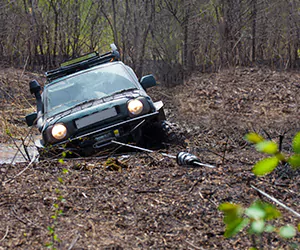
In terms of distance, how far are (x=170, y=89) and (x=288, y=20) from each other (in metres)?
3.52

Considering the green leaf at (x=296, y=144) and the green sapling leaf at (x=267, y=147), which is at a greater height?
the green sapling leaf at (x=267, y=147)

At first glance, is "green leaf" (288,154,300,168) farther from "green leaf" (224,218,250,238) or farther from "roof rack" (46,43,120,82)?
"roof rack" (46,43,120,82)

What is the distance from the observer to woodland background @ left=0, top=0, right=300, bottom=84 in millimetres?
13312

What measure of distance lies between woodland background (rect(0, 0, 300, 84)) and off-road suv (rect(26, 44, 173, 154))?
19.9 ft

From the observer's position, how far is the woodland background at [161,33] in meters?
13.3

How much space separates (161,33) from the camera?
14.8m

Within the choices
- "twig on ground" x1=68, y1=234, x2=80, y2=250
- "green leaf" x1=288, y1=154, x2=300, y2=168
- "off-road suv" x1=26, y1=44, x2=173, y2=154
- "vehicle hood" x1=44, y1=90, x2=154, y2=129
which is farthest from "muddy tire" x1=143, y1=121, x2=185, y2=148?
"green leaf" x1=288, y1=154, x2=300, y2=168

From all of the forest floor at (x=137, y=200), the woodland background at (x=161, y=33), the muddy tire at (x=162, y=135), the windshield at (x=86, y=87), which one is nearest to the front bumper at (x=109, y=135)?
the muddy tire at (x=162, y=135)

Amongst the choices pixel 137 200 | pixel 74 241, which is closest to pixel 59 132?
pixel 137 200

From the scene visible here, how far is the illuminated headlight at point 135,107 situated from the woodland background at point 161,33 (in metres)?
6.81

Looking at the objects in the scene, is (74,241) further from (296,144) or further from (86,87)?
(86,87)

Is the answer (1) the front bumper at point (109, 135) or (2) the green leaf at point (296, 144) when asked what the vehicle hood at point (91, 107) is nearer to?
(1) the front bumper at point (109, 135)

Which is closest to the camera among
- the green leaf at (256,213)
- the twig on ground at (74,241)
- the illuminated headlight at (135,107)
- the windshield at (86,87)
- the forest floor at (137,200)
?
the green leaf at (256,213)

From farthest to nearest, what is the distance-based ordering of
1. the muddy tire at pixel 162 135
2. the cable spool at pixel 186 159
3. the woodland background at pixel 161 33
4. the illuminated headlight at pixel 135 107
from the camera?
the woodland background at pixel 161 33 < the muddy tire at pixel 162 135 < the illuminated headlight at pixel 135 107 < the cable spool at pixel 186 159
